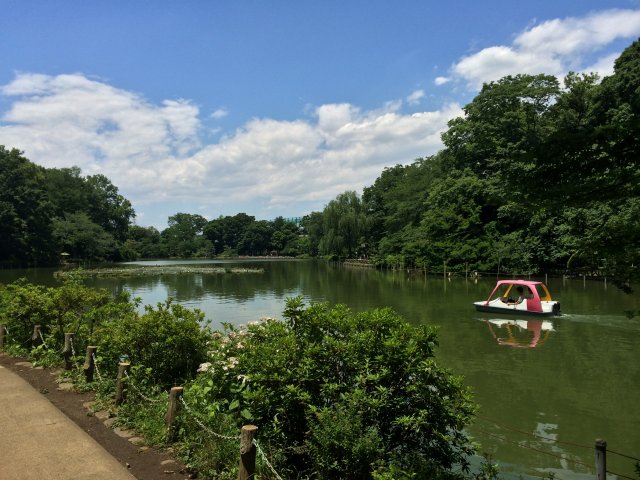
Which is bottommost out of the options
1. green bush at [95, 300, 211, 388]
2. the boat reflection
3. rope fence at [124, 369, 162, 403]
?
the boat reflection

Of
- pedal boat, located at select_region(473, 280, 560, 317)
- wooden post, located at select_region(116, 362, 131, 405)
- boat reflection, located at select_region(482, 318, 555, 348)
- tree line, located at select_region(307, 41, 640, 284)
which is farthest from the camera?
tree line, located at select_region(307, 41, 640, 284)

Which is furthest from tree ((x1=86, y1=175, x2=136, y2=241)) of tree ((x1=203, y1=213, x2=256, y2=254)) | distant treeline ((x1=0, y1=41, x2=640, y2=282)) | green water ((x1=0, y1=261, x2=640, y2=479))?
green water ((x1=0, y1=261, x2=640, y2=479))

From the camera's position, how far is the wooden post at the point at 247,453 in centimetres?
377

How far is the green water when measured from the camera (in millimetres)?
6703

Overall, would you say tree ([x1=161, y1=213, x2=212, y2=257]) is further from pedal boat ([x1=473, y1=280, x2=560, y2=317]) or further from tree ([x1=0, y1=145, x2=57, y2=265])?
pedal boat ([x1=473, y1=280, x2=560, y2=317])

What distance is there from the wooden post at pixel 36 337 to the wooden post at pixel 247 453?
731 centimetres

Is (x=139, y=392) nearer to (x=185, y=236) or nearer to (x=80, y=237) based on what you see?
(x=80, y=237)

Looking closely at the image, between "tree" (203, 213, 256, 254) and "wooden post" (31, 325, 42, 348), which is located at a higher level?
"tree" (203, 213, 256, 254)

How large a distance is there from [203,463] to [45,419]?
253cm

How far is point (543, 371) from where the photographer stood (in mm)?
10938

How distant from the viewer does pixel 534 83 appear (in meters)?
37.9

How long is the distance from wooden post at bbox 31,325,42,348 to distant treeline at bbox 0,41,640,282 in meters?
8.92

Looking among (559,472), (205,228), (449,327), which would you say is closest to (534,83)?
(449,327)

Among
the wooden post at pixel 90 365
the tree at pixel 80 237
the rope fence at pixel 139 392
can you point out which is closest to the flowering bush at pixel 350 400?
the rope fence at pixel 139 392
